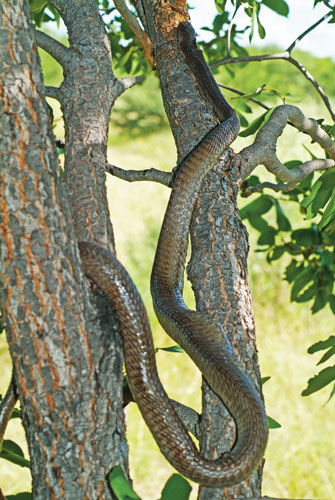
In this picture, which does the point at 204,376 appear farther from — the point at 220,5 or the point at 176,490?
the point at 220,5

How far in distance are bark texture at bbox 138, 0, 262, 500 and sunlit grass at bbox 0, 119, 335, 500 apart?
224 cm

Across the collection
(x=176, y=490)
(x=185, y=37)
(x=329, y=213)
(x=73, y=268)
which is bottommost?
(x=176, y=490)

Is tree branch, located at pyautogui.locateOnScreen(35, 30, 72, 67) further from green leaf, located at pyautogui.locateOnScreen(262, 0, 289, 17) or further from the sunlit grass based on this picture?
the sunlit grass

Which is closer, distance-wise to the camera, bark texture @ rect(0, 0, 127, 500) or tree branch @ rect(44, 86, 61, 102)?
bark texture @ rect(0, 0, 127, 500)

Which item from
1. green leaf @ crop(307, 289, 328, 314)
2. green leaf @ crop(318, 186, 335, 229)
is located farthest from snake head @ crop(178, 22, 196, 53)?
green leaf @ crop(307, 289, 328, 314)

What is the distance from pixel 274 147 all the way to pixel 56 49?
619mm

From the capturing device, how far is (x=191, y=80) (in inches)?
61.8

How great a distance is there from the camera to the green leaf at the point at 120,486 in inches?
34.9

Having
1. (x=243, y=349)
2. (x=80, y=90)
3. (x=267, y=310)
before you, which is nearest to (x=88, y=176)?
(x=80, y=90)

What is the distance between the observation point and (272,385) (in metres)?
4.19

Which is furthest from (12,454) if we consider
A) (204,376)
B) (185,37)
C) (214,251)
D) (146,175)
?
(185,37)

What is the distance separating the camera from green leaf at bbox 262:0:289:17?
1.62 metres

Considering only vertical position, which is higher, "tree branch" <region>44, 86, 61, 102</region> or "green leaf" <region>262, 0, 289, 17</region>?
"green leaf" <region>262, 0, 289, 17</region>

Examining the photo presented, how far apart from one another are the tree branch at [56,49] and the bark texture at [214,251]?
1.06 ft
